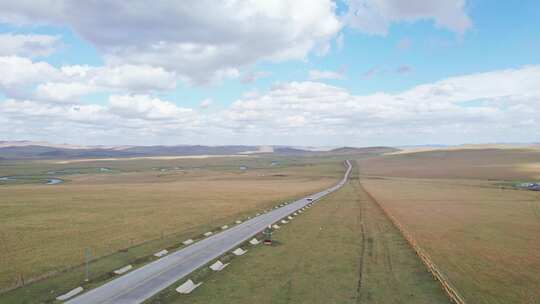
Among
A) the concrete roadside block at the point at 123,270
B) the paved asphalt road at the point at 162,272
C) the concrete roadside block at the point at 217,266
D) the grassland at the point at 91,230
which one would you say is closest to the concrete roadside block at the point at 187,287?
the paved asphalt road at the point at 162,272

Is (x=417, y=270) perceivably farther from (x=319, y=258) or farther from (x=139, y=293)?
(x=139, y=293)

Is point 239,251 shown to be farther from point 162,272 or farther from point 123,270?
point 123,270

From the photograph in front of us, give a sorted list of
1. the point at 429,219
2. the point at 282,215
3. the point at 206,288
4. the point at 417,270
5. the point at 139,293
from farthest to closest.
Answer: the point at 282,215, the point at 429,219, the point at 417,270, the point at 206,288, the point at 139,293

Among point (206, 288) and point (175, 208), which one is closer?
point (206, 288)

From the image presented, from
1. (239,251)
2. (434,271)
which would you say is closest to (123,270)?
(239,251)

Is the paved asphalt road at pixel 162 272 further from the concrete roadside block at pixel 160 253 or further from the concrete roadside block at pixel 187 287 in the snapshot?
the concrete roadside block at pixel 187 287

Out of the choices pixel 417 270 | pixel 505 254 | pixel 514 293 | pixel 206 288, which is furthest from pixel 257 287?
pixel 505 254
